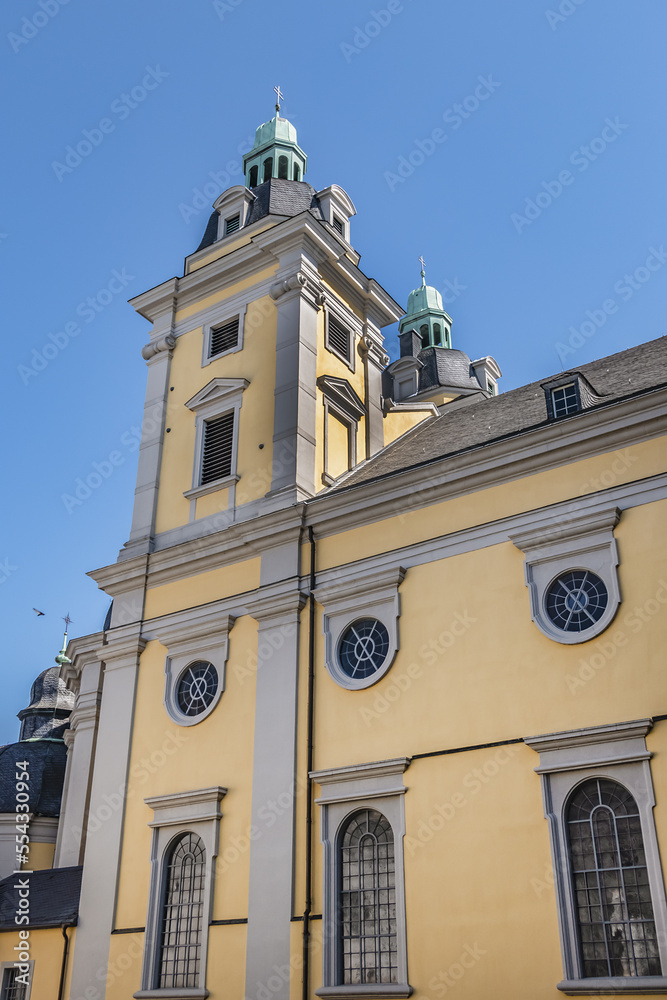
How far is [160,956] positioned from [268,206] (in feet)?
59.3

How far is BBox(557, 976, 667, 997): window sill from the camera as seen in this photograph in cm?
1238

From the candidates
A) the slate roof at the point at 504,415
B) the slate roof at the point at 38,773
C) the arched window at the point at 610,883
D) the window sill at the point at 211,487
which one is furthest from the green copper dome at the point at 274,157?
the slate roof at the point at 38,773

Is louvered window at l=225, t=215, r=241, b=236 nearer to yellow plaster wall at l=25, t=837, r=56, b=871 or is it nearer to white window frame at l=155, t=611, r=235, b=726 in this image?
white window frame at l=155, t=611, r=235, b=726

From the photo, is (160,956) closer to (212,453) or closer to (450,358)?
(212,453)

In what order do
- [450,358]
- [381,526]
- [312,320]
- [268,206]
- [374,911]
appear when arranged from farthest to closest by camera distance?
[450,358], [268,206], [312,320], [381,526], [374,911]

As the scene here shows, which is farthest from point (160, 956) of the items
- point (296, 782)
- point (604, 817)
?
point (604, 817)

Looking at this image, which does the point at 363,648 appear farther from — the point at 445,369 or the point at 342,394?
the point at 445,369

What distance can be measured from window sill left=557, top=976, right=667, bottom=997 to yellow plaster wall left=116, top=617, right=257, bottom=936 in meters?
6.05

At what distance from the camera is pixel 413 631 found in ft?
55.6

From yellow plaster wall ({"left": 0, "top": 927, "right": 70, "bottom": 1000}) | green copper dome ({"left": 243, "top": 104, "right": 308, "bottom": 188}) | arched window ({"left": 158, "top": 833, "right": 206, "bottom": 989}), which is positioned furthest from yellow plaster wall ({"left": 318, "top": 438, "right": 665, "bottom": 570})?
green copper dome ({"left": 243, "top": 104, "right": 308, "bottom": 188})

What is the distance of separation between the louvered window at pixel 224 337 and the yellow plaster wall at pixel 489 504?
6875 mm

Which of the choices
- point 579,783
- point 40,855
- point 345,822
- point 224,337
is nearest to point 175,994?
point 345,822

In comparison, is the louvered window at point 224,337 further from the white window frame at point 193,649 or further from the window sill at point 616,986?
the window sill at point 616,986

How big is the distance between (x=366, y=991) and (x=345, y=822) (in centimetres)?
262
